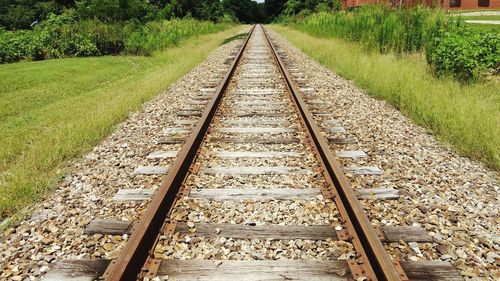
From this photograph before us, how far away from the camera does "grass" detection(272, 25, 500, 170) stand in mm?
5254

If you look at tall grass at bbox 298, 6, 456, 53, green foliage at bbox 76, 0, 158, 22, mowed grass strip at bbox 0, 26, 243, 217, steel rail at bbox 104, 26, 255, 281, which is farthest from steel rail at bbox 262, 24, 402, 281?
green foliage at bbox 76, 0, 158, 22

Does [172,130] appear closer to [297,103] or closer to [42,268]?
[297,103]

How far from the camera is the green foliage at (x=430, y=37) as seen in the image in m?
8.07

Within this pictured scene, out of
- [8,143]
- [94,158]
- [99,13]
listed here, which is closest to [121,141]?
[94,158]

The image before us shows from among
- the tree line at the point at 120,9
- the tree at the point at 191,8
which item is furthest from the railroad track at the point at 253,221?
the tree at the point at 191,8

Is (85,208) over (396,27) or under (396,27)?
under

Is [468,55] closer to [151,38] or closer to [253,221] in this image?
[253,221]

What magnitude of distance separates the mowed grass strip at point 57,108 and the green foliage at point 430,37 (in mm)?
6628

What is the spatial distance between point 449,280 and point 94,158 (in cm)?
431

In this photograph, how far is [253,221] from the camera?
3.47 meters

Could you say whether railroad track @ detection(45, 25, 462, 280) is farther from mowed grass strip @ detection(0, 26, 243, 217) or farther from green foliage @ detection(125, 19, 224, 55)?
green foliage @ detection(125, 19, 224, 55)

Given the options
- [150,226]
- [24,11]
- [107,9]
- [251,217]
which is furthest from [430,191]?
[24,11]

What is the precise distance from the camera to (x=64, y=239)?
3.21 meters

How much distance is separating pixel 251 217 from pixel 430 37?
9.54 meters
